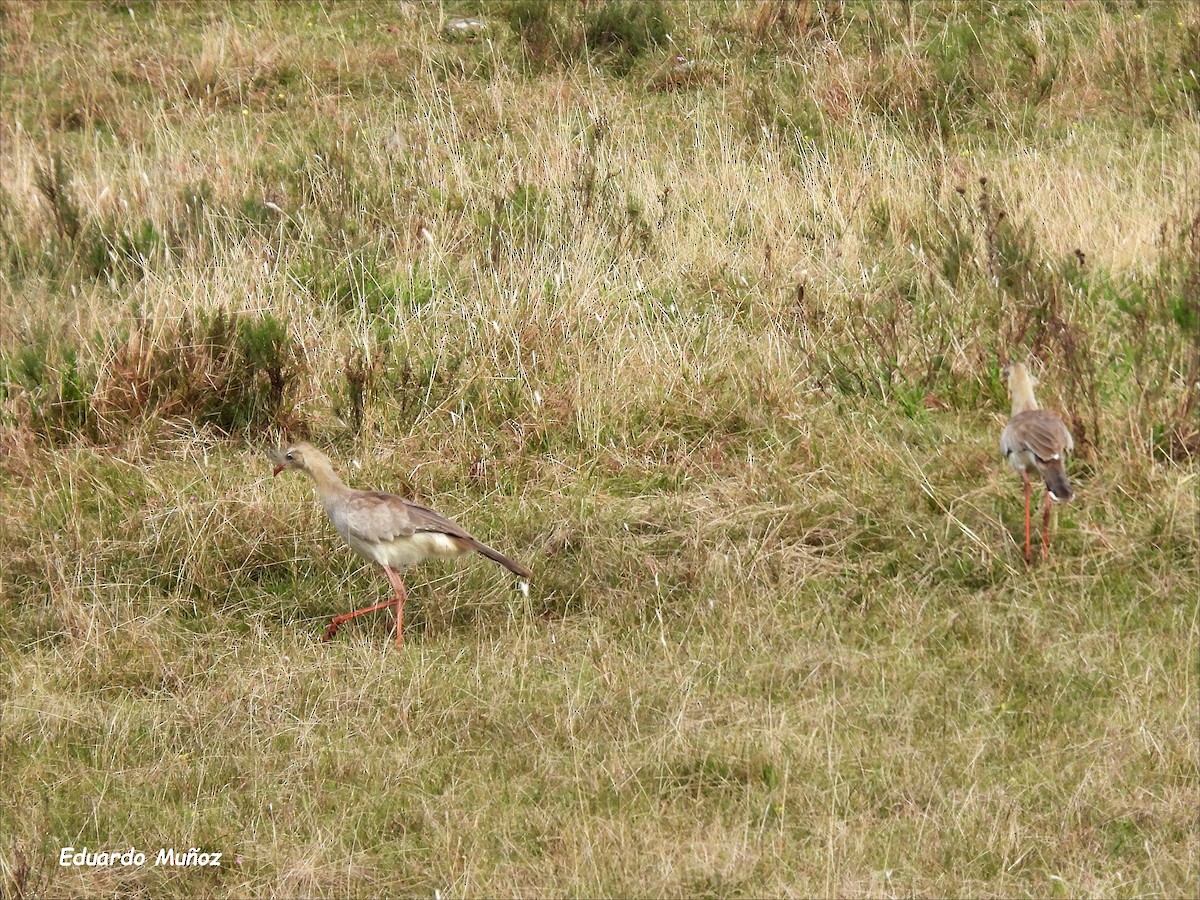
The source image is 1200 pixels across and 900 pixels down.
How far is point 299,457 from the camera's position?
537 cm

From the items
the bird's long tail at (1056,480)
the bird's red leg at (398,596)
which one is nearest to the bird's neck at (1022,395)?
the bird's long tail at (1056,480)

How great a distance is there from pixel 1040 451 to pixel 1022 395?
1.75 feet

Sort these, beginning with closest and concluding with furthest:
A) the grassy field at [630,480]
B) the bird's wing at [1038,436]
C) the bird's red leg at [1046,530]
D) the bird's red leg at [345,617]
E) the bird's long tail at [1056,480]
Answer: the grassy field at [630,480], the bird's long tail at [1056,480], the bird's wing at [1038,436], the bird's red leg at [1046,530], the bird's red leg at [345,617]

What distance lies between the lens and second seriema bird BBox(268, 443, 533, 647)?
4.97 meters

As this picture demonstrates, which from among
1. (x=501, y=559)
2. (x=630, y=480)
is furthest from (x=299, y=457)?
(x=630, y=480)

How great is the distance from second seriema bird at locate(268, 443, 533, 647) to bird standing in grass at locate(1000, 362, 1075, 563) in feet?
5.47

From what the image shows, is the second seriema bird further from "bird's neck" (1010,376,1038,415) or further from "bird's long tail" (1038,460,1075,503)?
"bird's neck" (1010,376,1038,415)

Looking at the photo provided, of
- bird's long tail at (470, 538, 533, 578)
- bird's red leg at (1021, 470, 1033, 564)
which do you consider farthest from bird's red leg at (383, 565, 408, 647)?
bird's red leg at (1021, 470, 1033, 564)

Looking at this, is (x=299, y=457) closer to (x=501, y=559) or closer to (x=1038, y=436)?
(x=501, y=559)

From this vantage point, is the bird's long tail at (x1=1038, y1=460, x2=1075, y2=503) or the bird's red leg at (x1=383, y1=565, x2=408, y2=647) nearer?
the bird's long tail at (x1=1038, y1=460, x2=1075, y2=503)

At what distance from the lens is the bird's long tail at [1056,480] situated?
15.4 ft

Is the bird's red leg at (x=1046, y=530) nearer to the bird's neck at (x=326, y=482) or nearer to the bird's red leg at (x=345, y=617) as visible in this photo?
the bird's red leg at (x=345, y=617)

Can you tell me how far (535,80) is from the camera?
398 inches

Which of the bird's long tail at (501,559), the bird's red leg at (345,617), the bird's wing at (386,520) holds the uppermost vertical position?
the bird's wing at (386,520)
